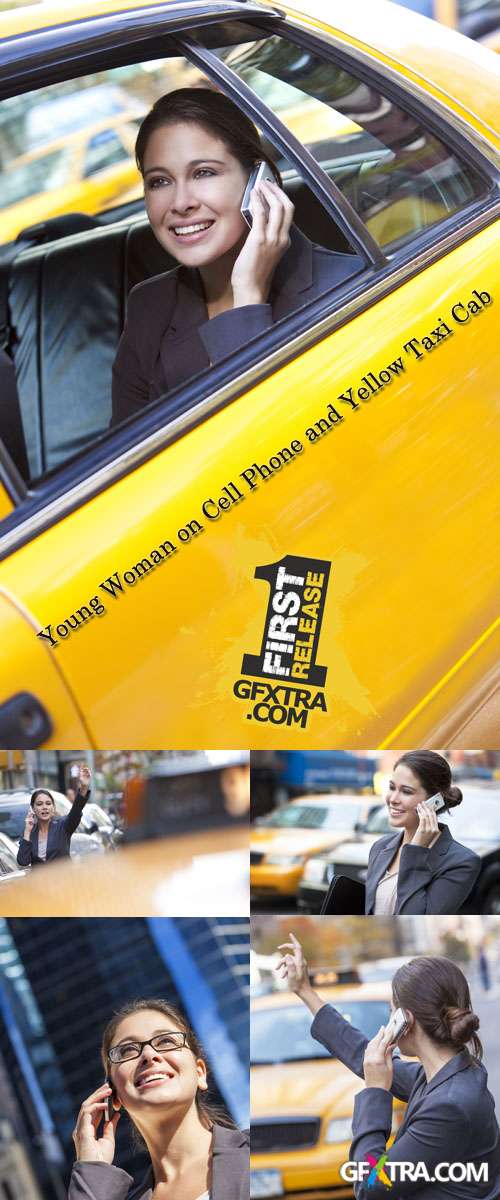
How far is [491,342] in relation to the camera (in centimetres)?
210

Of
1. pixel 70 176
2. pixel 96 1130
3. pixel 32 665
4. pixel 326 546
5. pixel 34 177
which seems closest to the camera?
pixel 32 665

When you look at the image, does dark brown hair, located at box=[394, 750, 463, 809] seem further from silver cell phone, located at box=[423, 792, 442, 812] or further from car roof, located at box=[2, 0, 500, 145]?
car roof, located at box=[2, 0, 500, 145]

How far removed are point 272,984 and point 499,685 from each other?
661mm

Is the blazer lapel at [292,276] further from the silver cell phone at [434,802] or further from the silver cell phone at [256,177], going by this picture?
the silver cell phone at [434,802]

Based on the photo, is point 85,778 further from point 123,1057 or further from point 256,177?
point 256,177

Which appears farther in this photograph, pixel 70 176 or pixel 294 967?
pixel 70 176

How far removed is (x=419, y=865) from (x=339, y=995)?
27cm

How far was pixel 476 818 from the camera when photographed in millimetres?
2201

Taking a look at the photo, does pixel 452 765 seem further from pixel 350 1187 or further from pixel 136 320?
pixel 136 320

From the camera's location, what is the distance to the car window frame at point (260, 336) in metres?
1.96

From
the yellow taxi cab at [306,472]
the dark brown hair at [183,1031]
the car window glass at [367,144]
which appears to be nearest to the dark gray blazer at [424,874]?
the yellow taxi cab at [306,472]

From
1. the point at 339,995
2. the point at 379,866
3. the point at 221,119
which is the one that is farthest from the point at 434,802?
the point at 221,119

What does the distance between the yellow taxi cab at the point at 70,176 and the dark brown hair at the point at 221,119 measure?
743 mm

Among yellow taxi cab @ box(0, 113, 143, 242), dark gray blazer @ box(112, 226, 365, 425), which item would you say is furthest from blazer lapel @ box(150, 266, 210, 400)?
yellow taxi cab @ box(0, 113, 143, 242)
